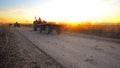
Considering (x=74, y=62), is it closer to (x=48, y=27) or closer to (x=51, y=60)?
(x=51, y=60)

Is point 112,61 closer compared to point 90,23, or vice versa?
point 112,61

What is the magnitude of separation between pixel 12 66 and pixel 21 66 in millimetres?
370

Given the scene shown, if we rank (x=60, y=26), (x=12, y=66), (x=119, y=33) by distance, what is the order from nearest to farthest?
(x=12, y=66) < (x=119, y=33) < (x=60, y=26)

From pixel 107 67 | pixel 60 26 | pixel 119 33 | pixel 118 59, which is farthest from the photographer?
pixel 60 26

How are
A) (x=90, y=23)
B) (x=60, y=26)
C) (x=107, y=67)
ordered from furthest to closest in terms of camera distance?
(x=90, y=23), (x=60, y=26), (x=107, y=67)

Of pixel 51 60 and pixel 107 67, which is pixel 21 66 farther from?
pixel 107 67

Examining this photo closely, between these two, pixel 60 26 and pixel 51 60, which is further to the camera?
pixel 60 26

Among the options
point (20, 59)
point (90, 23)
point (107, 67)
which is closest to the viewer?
point (107, 67)

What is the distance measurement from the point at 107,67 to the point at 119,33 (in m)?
12.7

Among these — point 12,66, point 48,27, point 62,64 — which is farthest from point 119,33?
point 12,66

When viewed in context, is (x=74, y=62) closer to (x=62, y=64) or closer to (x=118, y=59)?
(x=62, y=64)

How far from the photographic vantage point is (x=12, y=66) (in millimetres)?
7305

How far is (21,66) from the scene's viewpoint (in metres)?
7.35

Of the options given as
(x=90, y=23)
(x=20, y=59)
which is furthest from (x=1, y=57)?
(x=90, y=23)
